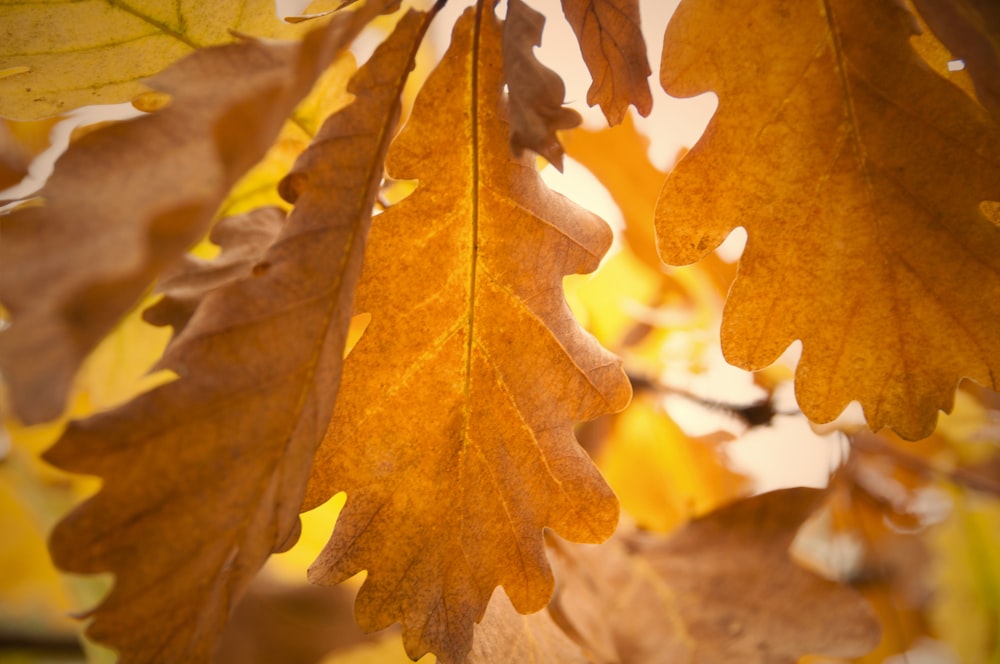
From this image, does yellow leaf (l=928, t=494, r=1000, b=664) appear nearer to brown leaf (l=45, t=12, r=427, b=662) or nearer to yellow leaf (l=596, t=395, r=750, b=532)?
yellow leaf (l=596, t=395, r=750, b=532)

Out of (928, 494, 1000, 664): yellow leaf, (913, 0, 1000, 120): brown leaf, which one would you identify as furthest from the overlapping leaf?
(928, 494, 1000, 664): yellow leaf

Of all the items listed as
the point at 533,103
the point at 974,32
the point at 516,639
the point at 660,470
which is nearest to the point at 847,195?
the point at 974,32

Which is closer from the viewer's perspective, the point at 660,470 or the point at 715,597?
the point at 715,597

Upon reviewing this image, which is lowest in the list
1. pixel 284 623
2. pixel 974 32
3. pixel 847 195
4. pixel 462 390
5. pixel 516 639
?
pixel 284 623

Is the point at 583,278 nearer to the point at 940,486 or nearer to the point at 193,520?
the point at 193,520

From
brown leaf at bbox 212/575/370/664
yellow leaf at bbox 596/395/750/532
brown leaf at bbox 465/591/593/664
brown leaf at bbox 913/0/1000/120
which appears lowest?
brown leaf at bbox 212/575/370/664

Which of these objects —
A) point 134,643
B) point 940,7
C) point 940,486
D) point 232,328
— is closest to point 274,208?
point 232,328

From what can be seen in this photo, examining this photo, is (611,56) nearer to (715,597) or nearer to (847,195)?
(847,195)
